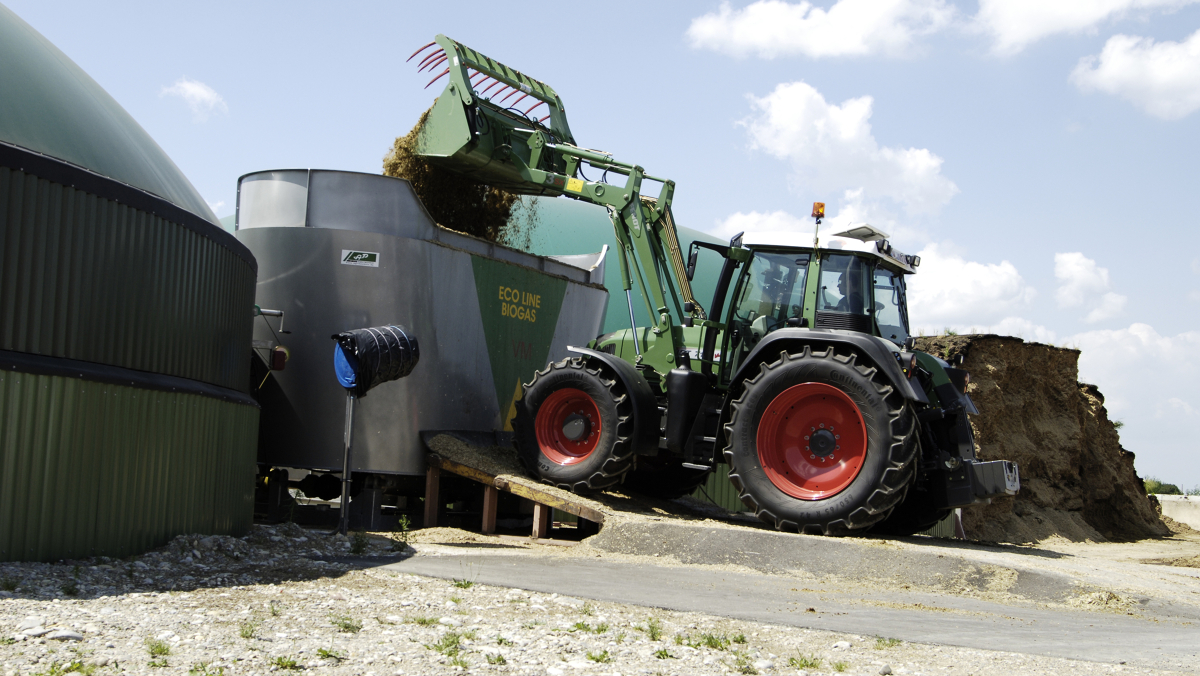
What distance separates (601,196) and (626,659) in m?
7.27

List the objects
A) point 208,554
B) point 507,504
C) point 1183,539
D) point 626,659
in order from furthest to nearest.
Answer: point 1183,539, point 507,504, point 208,554, point 626,659

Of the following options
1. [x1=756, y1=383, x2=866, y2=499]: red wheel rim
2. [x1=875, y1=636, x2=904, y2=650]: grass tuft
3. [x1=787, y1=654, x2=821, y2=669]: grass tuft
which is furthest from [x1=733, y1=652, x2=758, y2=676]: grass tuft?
[x1=756, y1=383, x2=866, y2=499]: red wheel rim

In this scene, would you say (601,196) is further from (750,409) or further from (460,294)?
(750,409)

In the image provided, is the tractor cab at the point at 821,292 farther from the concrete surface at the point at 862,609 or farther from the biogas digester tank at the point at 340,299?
the biogas digester tank at the point at 340,299

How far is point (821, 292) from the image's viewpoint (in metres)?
9.74

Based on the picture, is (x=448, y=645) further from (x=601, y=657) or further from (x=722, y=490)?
(x=722, y=490)

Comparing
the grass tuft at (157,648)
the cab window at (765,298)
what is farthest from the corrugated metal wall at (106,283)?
the cab window at (765,298)

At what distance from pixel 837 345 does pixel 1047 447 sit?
26.7ft

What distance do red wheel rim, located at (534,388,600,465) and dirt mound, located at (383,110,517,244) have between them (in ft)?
9.82

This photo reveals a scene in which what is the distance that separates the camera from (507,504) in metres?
12.5

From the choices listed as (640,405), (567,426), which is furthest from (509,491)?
(640,405)

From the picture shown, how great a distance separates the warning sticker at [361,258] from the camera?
11.0 meters

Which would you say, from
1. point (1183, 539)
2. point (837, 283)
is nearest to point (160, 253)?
point (837, 283)

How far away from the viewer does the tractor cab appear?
9711mm
